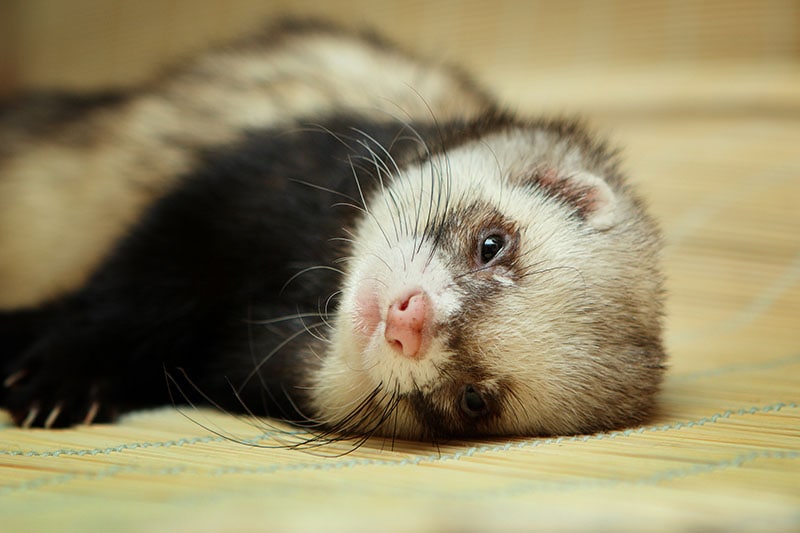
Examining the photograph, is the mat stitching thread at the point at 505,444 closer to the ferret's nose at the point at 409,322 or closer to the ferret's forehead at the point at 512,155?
the ferret's nose at the point at 409,322

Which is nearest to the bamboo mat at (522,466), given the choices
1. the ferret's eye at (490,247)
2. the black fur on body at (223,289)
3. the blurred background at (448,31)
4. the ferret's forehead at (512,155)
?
the black fur on body at (223,289)

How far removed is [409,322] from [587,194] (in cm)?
50

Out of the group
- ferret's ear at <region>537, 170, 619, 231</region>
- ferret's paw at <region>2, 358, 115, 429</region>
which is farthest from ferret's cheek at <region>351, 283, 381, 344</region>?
ferret's paw at <region>2, 358, 115, 429</region>

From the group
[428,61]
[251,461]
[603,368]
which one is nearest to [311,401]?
[251,461]

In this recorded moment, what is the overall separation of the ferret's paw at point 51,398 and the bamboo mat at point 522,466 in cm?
6

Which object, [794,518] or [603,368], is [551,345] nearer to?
[603,368]

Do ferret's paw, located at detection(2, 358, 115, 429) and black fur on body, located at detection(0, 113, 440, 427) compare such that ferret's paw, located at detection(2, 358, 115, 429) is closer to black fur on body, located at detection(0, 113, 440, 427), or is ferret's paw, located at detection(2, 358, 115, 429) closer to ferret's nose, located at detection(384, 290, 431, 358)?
black fur on body, located at detection(0, 113, 440, 427)

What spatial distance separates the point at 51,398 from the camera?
159 centimetres

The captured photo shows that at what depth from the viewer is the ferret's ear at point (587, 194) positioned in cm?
152

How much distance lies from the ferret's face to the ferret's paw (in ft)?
1.41

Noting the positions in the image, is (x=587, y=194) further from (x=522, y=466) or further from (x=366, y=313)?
(x=522, y=466)

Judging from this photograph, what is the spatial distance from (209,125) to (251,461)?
1.19 metres

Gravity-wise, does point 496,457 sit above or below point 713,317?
below

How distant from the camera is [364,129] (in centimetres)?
184
